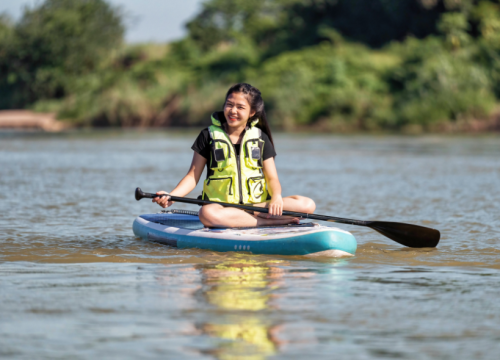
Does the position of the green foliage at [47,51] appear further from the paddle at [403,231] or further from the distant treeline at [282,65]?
the paddle at [403,231]

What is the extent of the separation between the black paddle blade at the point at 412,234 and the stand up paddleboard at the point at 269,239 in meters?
0.65

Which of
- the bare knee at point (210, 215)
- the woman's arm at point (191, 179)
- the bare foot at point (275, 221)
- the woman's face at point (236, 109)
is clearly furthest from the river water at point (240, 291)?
the woman's face at point (236, 109)

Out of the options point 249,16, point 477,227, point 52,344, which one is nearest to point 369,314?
point 52,344

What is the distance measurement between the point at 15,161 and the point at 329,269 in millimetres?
13549

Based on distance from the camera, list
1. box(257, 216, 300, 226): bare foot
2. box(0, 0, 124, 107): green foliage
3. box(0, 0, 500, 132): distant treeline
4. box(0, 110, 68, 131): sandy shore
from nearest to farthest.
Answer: box(257, 216, 300, 226): bare foot < box(0, 0, 500, 132): distant treeline < box(0, 110, 68, 131): sandy shore < box(0, 0, 124, 107): green foliage

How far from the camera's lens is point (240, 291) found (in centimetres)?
498

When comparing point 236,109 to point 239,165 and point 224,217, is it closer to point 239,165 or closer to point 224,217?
point 239,165

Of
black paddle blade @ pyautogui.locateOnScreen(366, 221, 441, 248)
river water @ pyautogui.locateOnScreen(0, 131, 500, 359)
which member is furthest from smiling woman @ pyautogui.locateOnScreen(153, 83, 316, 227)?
black paddle blade @ pyautogui.locateOnScreen(366, 221, 441, 248)

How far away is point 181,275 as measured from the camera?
5.62 m

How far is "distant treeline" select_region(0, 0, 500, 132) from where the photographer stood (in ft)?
117

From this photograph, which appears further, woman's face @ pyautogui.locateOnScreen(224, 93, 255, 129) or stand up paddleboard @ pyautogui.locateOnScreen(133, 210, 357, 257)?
woman's face @ pyautogui.locateOnScreen(224, 93, 255, 129)

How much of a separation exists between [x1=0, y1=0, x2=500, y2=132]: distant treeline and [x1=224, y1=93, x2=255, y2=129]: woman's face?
27.5m

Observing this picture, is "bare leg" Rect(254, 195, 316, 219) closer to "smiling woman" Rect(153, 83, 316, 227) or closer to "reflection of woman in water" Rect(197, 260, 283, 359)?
"smiling woman" Rect(153, 83, 316, 227)

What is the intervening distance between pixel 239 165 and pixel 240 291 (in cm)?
200
